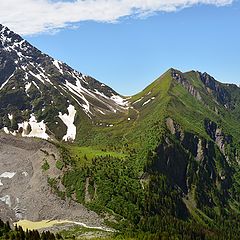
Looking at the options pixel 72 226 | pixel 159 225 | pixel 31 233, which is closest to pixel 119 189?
pixel 159 225

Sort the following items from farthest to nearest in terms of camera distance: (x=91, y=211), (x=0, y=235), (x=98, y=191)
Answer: (x=98, y=191) → (x=91, y=211) → (x=0, y=235)

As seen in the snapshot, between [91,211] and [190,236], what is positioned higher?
[91,211]

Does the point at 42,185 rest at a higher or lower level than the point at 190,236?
higher

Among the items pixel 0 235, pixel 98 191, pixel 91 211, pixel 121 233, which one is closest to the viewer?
pixel 0 235

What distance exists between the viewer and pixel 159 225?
186m

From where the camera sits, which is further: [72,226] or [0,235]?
[72,226]

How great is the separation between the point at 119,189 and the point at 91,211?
22.5m

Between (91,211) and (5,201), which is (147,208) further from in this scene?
(5,201)

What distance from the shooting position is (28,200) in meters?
192

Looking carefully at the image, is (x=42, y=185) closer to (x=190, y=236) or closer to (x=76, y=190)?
(x=76, y=190)

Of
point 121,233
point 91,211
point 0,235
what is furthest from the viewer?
point 91,211

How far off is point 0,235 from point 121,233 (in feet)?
149

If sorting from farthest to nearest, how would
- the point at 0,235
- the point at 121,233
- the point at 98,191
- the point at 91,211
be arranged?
the point at 98,191 → the point at 91,211 → the point at 121,233 → the point at 0,235

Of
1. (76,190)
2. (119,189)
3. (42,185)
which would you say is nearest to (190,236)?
(119,189)
